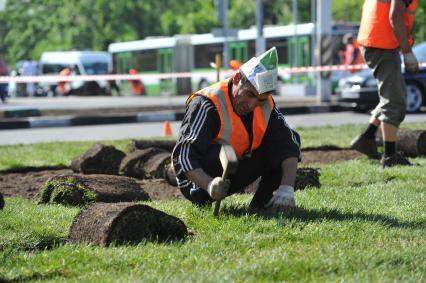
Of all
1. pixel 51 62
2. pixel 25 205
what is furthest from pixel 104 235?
pixel 51 62

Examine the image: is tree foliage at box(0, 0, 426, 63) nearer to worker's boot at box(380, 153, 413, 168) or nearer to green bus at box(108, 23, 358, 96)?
green bus at box(108, 23, 358, 96)

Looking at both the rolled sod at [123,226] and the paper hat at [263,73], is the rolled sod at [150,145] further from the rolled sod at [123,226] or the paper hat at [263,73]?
the rolled sod at [123,226]

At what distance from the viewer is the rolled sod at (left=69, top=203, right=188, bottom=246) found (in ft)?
14.9

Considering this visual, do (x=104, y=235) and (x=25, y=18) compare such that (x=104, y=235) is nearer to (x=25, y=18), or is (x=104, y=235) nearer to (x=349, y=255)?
(x=349, y=255)

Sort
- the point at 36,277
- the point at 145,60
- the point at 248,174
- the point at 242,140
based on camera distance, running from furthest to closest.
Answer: the point at 145,60
the point at 248,174
the point at 242,140
the point at 36,277

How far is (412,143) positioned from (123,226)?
4.82 m

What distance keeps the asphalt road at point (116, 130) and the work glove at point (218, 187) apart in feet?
27.6

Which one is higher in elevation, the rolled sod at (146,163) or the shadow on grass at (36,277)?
the shadow on grass at (36,277)

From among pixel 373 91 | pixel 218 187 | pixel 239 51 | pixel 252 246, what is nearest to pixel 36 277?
pixel 252 246

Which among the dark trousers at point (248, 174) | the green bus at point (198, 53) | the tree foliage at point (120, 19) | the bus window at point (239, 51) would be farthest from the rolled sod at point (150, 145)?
the tree foliage at point (120, 19)

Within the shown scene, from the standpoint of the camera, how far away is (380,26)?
8.05 meters

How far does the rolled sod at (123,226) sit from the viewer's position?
4539mm

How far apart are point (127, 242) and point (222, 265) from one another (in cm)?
71

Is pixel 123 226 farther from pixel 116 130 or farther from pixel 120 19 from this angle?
pixel 120 19
